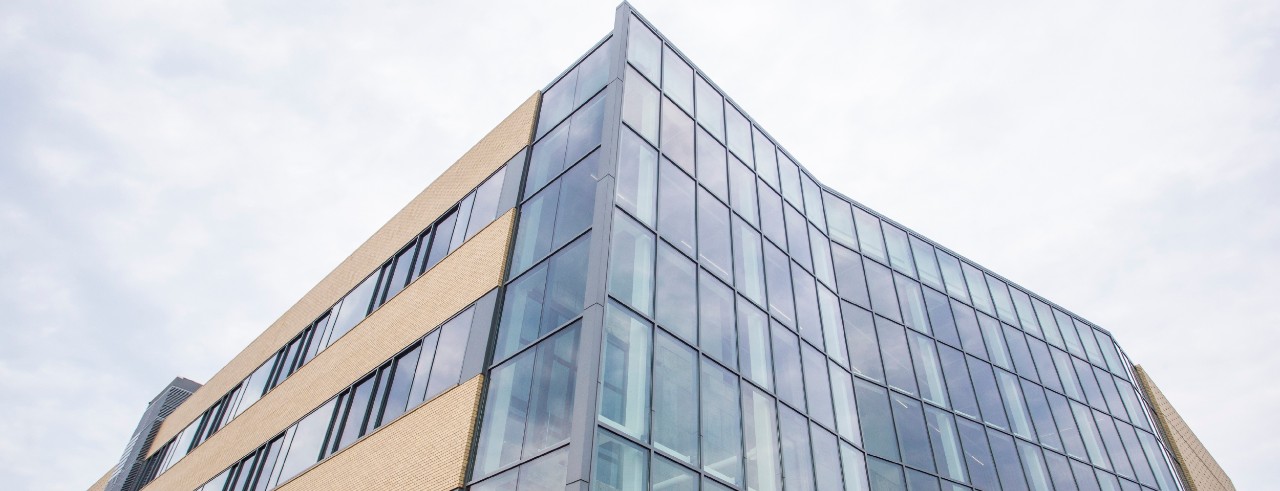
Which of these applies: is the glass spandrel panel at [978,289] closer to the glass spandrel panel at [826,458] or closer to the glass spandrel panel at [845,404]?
the glass spandrel panel at [845,404]

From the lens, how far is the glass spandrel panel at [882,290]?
79.0 ft

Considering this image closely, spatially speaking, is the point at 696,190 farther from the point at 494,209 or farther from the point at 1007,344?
the point at 1007,344

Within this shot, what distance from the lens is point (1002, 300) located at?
29109 millimetres

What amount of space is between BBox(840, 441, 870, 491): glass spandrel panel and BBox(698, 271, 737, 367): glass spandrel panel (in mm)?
4381

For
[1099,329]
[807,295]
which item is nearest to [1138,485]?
[1099,329]

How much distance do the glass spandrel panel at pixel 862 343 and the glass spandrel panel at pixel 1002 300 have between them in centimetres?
831

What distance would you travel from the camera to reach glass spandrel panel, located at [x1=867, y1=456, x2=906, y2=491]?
1873cm

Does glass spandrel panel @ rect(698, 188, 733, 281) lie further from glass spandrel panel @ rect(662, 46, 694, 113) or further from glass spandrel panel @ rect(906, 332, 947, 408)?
glass spandrel panel @ rect(906, 332, 947, 408)

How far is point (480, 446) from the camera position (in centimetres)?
1343

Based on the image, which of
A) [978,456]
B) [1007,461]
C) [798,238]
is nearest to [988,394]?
[1007,461]

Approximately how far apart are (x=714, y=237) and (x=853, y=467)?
20.9 ft

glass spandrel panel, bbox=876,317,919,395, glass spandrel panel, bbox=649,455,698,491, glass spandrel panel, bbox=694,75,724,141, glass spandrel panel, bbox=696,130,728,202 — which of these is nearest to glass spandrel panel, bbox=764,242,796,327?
glass spandrel panel, bbox=696,130,728,202

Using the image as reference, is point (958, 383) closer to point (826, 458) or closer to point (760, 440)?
point (826, 458)

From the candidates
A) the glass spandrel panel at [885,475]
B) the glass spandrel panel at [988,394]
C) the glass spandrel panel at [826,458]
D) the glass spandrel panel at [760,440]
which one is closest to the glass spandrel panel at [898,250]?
the glass spandrel panel at [988,394]
